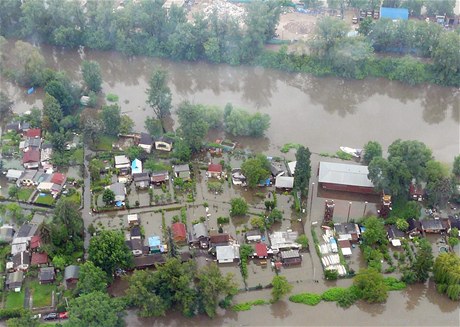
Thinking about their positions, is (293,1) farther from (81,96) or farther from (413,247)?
(413,247)

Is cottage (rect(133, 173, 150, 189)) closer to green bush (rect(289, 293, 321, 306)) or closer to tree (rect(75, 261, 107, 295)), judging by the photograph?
tree (rect(75, 261, 107, 295))

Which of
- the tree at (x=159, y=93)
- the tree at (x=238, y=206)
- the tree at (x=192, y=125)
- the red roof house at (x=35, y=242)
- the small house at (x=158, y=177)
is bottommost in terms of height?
the red roof house at (x=35, y=242)

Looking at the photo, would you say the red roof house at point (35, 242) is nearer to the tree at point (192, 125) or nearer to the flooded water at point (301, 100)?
the tree at point (192, 125)

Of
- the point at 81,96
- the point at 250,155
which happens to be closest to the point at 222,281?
the point at 250,155

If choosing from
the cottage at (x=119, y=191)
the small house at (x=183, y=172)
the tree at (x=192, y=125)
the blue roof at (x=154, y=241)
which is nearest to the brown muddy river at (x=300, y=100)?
the tree at (x=192, y=125)

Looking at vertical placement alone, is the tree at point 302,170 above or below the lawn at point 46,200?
above

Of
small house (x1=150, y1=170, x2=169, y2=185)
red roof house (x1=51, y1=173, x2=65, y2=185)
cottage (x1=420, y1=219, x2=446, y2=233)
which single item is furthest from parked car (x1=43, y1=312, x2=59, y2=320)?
cottage (x1=420, y1=219, x2=446, y2=233)

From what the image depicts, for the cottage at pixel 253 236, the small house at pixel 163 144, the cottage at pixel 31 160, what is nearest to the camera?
the cottage at pixel 253 236

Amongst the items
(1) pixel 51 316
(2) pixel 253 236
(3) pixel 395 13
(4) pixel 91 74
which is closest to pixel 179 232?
(2) pixel 253 236
